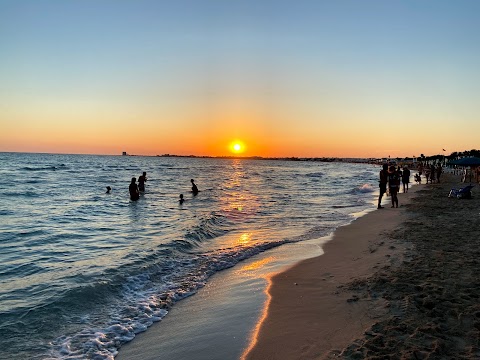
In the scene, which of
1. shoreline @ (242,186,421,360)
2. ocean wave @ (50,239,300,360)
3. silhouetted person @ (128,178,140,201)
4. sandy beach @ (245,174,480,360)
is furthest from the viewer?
silhouetted person @ (128,178,140,201)

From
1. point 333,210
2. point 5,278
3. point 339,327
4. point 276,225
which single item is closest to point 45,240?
point 5,278

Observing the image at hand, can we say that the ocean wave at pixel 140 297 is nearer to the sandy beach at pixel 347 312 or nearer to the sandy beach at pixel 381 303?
the sandy beach at pixel 347 312

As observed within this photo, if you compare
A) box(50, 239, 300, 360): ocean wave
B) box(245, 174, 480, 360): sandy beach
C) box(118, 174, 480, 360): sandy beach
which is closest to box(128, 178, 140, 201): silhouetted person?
box(50, 239, 300, 360): ocean wave

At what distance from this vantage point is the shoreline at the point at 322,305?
4445 millimetres

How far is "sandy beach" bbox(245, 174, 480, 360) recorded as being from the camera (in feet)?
13.4

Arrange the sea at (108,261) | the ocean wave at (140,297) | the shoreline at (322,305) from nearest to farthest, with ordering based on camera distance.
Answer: the shoreline at (322,305)
the ocean wave at (140,297)
the sea at (108,261)

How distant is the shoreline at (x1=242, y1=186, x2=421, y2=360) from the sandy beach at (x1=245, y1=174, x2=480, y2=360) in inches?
0.5

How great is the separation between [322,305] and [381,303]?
35.4 inches

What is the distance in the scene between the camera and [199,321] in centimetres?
561

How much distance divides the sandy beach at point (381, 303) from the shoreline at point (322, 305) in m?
0.01

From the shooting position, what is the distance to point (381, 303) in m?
5.36

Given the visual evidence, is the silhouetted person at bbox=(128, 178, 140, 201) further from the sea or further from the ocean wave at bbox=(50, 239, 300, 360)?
the ocean wave at bbox=(50, 239, 300, 360)

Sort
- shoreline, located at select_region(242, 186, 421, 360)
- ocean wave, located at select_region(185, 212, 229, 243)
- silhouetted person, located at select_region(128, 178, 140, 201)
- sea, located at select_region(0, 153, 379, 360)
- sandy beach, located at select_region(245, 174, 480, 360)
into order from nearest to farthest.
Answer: sandy beach, located at select_region(245, 174, 480, 360) → shoreline, located at select_region(242, 186, 421, 360) → sea, located at select_region(0, 153, 379, 360) → ocean wave, located at select_region(185, 212, 229, 243) → silhouetted person, located at select_region(128, 178, 140, 201)

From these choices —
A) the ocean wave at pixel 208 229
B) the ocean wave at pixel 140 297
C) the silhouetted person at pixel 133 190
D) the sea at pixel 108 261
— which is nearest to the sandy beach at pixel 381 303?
the ocean wave at pixel 140 297
